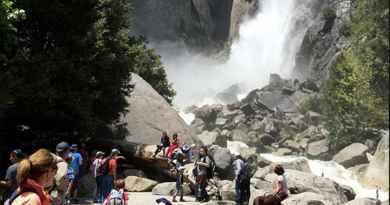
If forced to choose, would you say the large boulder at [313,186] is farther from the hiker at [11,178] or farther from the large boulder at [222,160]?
the hiker at [11,178]

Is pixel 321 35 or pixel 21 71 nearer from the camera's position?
pixel 21 71

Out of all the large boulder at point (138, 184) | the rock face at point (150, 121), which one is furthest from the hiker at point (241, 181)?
the rock face at point (150, 121)

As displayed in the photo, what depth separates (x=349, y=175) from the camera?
3303cm

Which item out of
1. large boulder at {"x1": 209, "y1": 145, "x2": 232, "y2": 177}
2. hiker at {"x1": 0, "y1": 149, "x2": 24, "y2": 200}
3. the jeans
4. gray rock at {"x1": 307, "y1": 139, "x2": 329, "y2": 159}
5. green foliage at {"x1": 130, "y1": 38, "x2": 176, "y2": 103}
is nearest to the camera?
hiker at {"x1": 0, "y1": 149, "x2": 24, "y2": 200}

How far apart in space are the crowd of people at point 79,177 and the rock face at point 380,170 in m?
12.3

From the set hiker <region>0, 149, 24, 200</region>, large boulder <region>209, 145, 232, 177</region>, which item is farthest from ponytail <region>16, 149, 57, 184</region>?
large boulder <region>209, 145, 232, 177</region>

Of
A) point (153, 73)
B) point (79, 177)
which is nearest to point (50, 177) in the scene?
point (79, 177)

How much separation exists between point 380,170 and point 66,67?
1831 cm

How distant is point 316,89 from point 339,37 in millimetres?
8642

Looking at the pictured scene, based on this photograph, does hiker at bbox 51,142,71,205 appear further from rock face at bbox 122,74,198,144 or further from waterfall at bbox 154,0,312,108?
waterfall at bbox 154,0,312,108

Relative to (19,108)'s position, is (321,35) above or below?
above

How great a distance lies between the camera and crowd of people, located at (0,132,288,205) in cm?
400

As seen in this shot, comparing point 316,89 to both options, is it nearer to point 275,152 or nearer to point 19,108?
point 275,152

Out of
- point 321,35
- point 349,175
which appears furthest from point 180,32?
point 349,175
